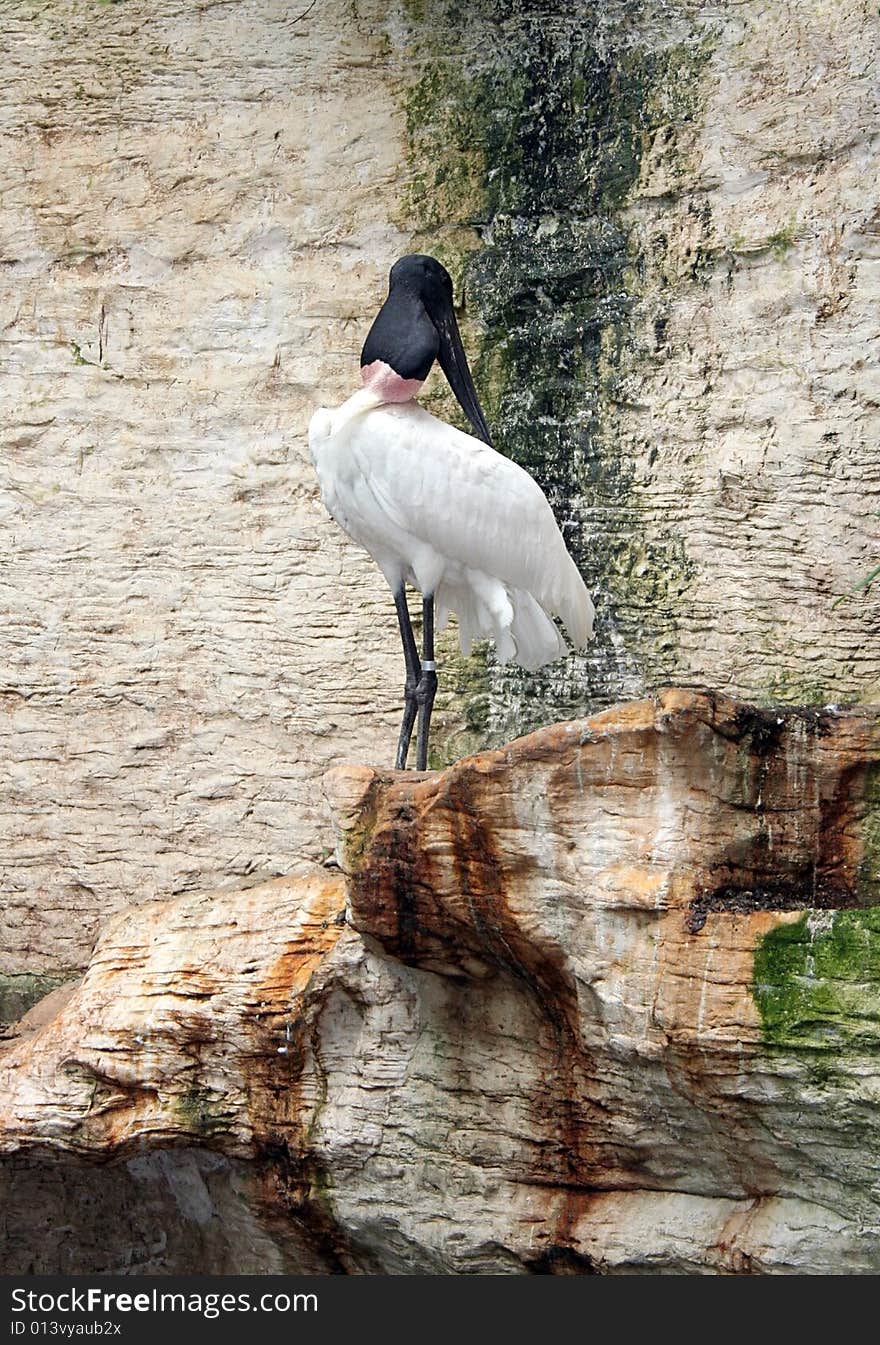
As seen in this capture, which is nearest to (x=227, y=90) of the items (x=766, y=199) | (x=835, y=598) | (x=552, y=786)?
(x=766, y=199)

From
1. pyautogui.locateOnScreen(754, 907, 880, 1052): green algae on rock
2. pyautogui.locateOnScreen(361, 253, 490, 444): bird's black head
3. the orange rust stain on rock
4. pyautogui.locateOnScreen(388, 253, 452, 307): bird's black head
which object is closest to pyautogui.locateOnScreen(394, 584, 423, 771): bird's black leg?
the orange rust stain on rock

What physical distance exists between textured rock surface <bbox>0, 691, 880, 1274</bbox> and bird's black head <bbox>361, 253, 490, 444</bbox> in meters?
1.12

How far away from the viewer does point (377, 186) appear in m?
5.87

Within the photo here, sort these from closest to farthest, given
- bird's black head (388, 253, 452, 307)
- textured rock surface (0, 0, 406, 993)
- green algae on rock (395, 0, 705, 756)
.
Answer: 1. bird's black head (388, 253, 452, 307)
2. green algae on rock (395, 0, 705, 756)
3. textured rock surface (0, 0, 406, 993)

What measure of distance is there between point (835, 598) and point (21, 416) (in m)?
2.63

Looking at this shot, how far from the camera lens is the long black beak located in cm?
506

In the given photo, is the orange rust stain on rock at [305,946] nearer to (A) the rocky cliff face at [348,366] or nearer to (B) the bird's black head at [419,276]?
(A) the rocky cliff face at [348,366]

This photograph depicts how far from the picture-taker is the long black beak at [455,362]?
5059 millimetres

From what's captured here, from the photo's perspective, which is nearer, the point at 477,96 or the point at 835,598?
the point at 835,598

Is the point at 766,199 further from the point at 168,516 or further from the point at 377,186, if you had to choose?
the point at 168,516

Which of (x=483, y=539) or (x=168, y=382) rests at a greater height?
(x=168, y=382)

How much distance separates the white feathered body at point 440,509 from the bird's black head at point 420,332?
0.13 metres

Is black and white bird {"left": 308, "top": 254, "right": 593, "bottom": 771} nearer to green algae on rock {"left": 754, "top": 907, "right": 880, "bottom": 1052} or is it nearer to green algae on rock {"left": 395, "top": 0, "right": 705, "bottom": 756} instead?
green algae on rock {"left": 395, "top": 0, "right": 705, "bottom": 756}

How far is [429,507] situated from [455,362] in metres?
0.63
